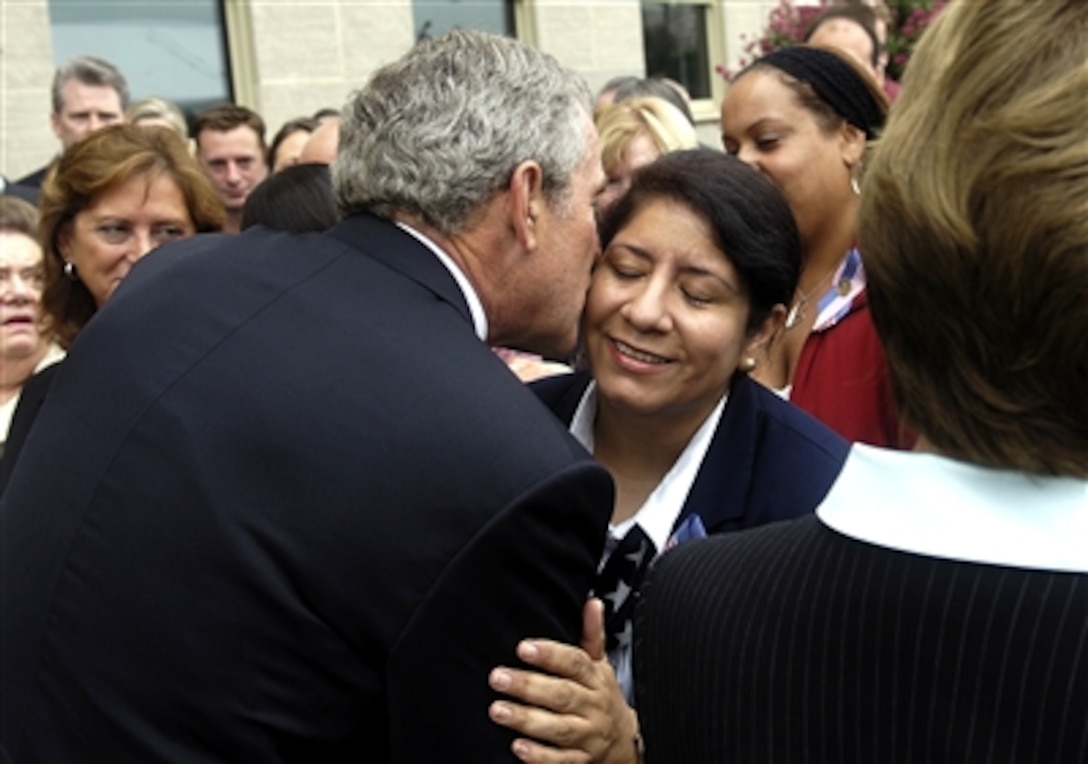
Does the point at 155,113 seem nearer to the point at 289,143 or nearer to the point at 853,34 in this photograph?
the point at 289,143

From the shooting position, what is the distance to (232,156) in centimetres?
628

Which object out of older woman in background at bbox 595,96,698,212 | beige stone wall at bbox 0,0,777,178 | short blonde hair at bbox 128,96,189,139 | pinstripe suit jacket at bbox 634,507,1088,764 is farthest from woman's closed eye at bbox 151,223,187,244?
beige stone wall at bbox 0,0,777,178

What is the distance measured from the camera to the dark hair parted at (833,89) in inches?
140

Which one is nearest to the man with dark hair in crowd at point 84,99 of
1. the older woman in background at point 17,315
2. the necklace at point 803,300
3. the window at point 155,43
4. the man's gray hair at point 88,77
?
the man's gray hair at point 88,77

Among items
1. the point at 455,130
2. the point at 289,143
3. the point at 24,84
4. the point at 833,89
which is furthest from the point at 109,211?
the point at 24,84

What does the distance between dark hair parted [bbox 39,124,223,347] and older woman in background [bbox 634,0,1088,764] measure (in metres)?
2.74

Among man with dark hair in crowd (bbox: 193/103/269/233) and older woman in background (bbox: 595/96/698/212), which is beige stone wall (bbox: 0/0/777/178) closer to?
man with dark hair in crowd (bbox: 193/103/269/233)

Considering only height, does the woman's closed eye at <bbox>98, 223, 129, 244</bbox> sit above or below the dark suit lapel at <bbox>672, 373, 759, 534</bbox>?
above

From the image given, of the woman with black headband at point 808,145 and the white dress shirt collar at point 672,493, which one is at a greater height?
the woman with black headband at point 808,145

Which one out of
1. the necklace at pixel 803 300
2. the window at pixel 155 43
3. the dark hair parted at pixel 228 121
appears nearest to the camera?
the necklace at pixel 803 300

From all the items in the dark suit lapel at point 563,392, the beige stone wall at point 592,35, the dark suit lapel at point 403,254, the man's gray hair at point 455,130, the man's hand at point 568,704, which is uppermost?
the man's gray hair at point 455,130

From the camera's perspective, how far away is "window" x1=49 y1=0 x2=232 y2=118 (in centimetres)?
774

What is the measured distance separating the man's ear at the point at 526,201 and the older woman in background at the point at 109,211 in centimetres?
170

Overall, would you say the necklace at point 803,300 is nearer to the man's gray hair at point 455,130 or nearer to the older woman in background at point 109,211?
the man's gray hair at point 455,130
